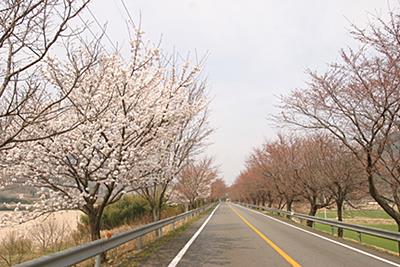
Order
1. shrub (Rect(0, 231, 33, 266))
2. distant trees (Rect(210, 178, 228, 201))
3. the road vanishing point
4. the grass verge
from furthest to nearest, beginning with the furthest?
distant trees (Rect(210, 178, 228, 201))
shrub (Rect(0, 231, 33, 266))
the grass verge
the road vanishing point

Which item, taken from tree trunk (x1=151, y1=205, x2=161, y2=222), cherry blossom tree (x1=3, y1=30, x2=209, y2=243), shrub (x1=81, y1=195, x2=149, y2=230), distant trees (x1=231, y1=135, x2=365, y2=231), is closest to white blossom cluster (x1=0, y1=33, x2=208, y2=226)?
cherry blossom tree (x1=3, y1=30, x2=209, y2=243)

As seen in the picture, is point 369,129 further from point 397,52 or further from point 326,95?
point 397,52

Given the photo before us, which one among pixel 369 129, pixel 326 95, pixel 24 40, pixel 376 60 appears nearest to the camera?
pixel 24 40

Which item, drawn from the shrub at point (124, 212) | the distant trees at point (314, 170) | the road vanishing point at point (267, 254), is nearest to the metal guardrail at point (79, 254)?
the road vanishing point at point (267, 254)

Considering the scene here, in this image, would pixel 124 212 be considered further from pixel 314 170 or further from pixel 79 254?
pixel 79 254

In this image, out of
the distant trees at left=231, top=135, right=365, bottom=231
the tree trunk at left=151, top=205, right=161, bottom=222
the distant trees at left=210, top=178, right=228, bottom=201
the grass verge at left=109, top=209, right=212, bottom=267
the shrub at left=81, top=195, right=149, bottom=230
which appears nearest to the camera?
the grass verge at left=109, top=209, right=212, bottom=267

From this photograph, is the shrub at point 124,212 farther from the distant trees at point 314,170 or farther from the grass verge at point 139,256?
the grass verge at point 139,256

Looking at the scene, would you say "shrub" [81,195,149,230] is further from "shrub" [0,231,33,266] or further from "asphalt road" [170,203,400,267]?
"asphalt road" [170,203,400,267]

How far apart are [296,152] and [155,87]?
961 inches

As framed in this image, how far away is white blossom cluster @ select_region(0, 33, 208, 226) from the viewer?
440 inches

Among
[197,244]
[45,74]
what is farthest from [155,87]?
[197,244]

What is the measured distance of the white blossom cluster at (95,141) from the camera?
440 inches

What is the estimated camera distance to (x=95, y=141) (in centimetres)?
1118

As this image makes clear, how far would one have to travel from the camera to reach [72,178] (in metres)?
12.0
